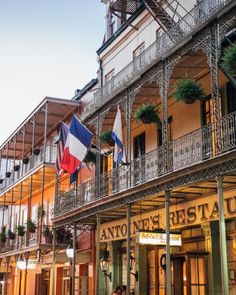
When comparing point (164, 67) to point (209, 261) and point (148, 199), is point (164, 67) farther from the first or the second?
point (209, 261)

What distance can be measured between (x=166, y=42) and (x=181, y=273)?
7.06 metres

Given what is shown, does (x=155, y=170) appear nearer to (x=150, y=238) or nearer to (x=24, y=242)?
(x=150, y=238)

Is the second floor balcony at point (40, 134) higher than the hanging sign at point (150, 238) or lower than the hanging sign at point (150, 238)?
higher

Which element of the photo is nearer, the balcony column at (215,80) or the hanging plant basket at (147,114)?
the balcony column at (215,80)

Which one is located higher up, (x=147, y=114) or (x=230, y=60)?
(x=147, y=114)

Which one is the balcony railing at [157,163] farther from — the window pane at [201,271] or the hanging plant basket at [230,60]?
the window pane at [201,271]

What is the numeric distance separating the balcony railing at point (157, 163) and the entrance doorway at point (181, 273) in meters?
2.43

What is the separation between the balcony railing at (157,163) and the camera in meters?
11.9

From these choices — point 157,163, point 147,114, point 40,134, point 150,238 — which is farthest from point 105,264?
point 40,134

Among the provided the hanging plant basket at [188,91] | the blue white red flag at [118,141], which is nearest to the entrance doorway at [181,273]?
the blue white red flag at [118,141]

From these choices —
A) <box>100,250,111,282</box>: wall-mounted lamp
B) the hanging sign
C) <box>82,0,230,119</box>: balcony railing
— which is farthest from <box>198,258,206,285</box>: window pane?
<box>100,250,111,282</box>: wall-mounted lamp

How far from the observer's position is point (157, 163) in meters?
14.1

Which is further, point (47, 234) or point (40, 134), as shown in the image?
point (40, 134)

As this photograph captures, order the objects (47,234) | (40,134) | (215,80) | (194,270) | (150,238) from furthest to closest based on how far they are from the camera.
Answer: (40,134), (47,234), (194,270), (150,238), (215,80)
